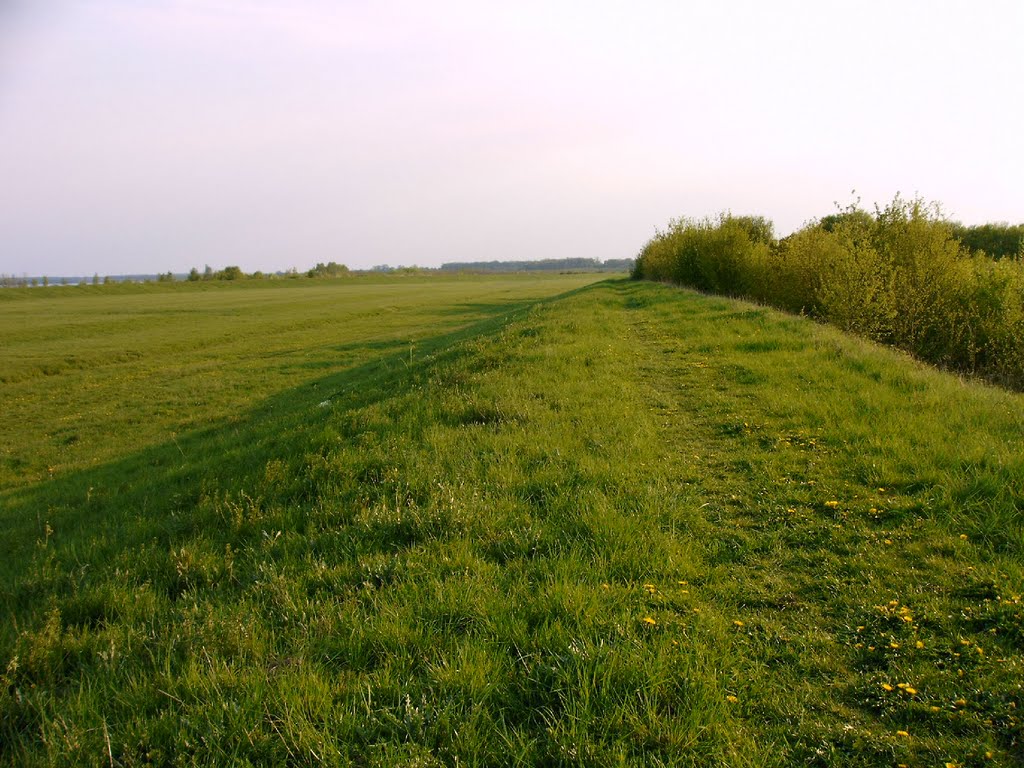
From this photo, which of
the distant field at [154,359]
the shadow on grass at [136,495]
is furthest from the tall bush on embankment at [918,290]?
the distant field at [154,359]

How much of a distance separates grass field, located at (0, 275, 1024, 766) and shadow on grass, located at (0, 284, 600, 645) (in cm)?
9

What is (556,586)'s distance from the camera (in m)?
4.01

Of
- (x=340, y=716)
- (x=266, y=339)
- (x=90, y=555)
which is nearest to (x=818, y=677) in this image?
(x=340, y=716)

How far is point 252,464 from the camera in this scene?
27.3ft

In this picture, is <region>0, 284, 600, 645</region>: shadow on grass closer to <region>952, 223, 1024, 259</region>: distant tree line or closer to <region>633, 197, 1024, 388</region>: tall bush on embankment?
<region>633, 197, 1024, 388</region>: tall bush on embankment

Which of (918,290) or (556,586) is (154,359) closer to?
(556,586)

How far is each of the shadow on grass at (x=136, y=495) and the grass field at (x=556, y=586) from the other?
0.30 ft

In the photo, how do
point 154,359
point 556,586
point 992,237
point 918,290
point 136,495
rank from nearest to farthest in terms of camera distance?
point 556,586, point 136,495, point 918,290, point 154,359, point 992,237

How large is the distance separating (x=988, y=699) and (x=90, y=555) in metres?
7.81

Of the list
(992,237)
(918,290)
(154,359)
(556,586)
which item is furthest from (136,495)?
(992,237)

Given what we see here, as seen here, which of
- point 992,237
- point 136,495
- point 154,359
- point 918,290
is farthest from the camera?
point 992,237

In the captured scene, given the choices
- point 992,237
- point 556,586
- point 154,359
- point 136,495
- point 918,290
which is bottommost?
point 136,495

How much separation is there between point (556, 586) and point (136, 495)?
8.24 m

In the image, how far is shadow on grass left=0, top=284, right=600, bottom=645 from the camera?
5.93 m
